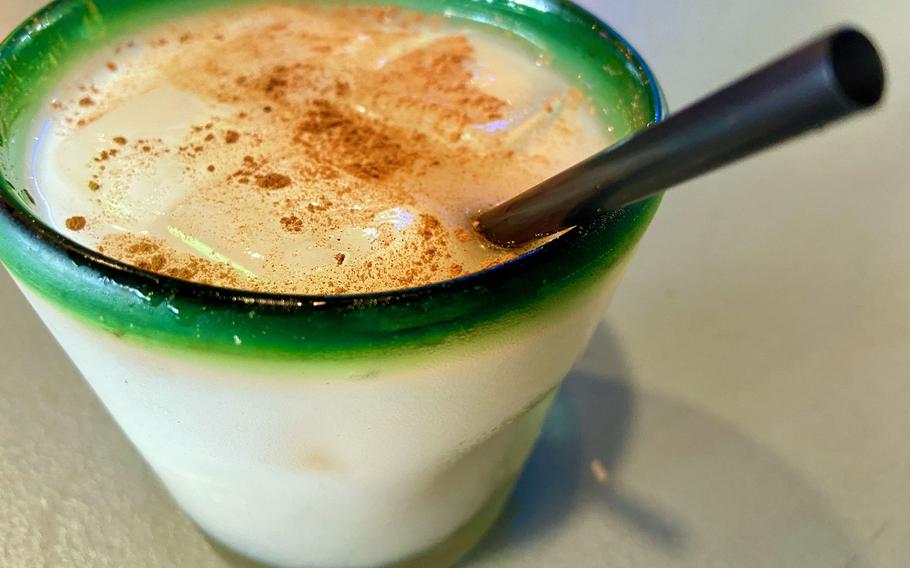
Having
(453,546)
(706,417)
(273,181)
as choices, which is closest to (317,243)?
(273,181)

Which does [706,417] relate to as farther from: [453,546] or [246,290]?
[246,290]

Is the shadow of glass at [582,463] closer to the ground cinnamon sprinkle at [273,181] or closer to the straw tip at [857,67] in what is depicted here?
the ground cinnamon sprinkle at [273,181]

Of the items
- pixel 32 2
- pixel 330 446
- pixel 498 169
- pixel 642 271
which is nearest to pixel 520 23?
pixel 498 169

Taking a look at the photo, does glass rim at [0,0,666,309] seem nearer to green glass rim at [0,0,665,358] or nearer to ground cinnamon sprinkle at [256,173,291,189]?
green glass rim at [0,0,665,358]

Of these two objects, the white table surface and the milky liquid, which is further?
the white table surface

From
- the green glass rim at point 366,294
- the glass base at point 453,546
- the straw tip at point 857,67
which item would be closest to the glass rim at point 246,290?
the green glass rim at point 366,294

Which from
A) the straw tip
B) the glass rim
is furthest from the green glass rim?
the straw tip
